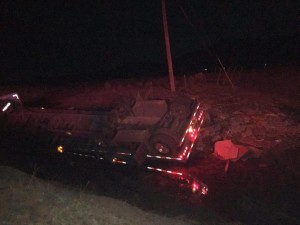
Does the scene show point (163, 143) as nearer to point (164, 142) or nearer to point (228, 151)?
point (164, 142)

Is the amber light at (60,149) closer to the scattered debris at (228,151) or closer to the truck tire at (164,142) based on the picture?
the truck tire at (164,142)

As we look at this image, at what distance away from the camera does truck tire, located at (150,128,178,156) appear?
10.1m

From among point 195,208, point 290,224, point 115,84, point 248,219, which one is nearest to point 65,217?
point 195,208

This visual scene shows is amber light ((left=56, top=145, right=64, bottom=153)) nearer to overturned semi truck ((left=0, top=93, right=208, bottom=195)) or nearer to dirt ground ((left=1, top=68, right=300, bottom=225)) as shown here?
overturned semi truck ((left=0, top=93, right=208, bottom=195))

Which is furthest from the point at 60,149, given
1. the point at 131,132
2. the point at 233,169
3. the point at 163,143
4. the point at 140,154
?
the point at 233,169

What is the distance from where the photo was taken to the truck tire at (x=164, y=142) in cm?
1015

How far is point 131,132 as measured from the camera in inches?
418

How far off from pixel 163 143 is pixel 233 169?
7.09 ft

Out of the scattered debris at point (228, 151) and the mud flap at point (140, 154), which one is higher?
the scattered debris at point (228, 151)

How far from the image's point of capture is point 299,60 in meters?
21.0

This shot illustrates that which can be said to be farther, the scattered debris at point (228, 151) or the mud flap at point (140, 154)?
the scattered debris at point (228, 151)

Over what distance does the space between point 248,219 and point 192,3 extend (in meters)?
26.4

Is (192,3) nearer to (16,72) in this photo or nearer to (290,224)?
(16,72)

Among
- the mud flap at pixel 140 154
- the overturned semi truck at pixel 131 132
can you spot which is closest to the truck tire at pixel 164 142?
the overturned semi truck at pixel 131 132
